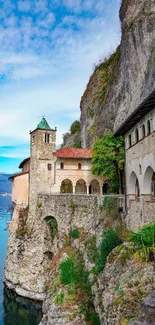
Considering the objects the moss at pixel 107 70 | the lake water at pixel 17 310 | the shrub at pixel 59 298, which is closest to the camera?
the shrub at pixel 59 298

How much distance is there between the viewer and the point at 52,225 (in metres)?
30.2

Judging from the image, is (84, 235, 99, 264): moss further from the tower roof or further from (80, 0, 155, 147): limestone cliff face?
(80, 0, 155, 147): limestone cliff face

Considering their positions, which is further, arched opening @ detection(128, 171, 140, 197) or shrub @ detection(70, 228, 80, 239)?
shrub @ detection(70, 228, 80, 239)

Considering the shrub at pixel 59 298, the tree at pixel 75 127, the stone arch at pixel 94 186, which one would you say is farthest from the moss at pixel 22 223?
the tree at pixel 75 127

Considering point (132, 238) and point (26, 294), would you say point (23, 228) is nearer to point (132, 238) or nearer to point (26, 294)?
point (26, 294)

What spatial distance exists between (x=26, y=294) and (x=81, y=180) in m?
18.3

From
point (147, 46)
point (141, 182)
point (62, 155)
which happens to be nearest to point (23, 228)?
point (62, 155)

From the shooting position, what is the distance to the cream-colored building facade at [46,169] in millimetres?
33188

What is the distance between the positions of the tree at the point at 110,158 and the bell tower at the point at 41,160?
5.86 m

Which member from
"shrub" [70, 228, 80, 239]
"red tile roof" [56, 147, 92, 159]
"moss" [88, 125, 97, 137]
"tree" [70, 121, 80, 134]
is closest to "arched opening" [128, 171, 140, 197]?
"shrub" [70, 228, 80, 239]

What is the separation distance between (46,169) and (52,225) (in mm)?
7358

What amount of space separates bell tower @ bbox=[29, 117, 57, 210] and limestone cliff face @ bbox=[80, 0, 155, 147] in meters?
10.0

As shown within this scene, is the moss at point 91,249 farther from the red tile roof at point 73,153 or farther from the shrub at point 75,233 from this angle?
the red tile roof at point 73,153

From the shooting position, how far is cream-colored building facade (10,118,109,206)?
33.2 m
